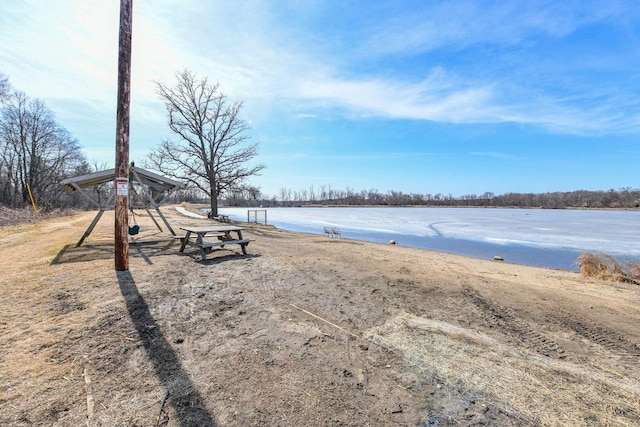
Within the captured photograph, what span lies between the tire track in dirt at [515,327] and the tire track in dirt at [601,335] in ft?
1.89

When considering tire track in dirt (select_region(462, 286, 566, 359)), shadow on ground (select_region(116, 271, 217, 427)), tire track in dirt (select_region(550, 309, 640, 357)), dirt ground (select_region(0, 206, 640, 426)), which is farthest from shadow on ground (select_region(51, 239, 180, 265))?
tire track in dirt (select_region(550, 309, 640, 357))

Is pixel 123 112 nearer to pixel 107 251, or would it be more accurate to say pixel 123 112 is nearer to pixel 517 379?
pixel 107 251

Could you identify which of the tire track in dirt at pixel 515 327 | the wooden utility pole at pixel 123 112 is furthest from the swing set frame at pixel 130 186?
the tire track in dirt at pixel 515 327

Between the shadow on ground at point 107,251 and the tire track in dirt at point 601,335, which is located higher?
the shadow on ground at point 107,251

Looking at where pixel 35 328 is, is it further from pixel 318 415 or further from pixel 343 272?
pixel 343 272

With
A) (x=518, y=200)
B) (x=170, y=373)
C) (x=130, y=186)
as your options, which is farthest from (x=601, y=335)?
(x=518, y=200)

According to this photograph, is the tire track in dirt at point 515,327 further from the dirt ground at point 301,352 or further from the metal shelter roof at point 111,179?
the metal shelter roof at point 111,179

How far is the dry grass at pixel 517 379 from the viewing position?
222 centimetres

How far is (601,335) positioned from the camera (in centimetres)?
381

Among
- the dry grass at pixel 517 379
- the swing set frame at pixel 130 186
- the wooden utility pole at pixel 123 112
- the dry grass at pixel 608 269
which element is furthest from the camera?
the swing set frame at pixel 130 186

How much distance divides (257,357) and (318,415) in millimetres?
925

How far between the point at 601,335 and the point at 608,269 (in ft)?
20.3

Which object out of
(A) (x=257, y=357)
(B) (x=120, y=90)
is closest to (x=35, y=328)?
(A) (x=257, y=357)

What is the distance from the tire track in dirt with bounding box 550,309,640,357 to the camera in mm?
3412
